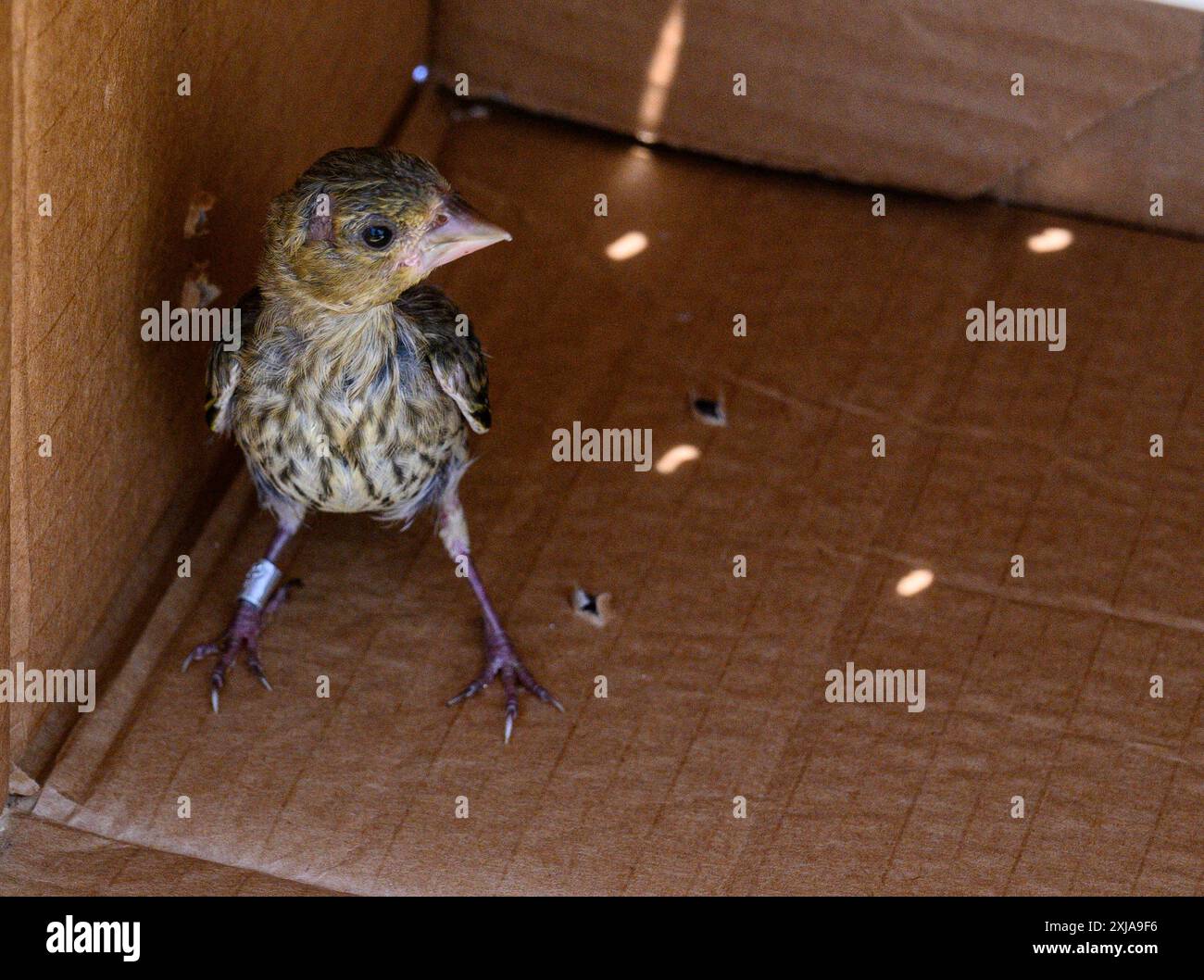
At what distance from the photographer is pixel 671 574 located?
331cm

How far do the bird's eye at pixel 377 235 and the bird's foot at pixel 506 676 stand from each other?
95cm

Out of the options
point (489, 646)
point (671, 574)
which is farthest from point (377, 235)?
point (671, 574)

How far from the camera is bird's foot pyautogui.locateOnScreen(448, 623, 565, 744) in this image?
306 cm

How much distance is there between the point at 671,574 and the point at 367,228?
1188 millimetres

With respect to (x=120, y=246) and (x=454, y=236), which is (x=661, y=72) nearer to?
(x=454, y=236)

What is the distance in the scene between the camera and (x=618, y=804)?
2900mm

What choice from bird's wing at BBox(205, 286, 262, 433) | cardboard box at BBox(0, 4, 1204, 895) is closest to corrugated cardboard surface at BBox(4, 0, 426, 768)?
cardboard box at BBox(0, 4, 1204, 895)

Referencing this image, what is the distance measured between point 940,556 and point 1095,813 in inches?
27.6

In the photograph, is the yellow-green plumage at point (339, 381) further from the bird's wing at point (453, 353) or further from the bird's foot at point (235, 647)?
the bird's foot at point (235, 647)

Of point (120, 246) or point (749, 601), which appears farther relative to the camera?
point (749, 601)

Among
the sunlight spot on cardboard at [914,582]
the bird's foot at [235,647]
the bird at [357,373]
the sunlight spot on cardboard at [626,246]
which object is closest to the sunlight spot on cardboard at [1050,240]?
the sunlight spot on cardboard at [626,246]

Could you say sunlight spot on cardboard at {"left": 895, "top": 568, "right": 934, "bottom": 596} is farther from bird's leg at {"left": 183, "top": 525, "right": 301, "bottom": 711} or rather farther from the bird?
bird's leg at {"left": 183, "top": 525, "right": 301, "bottom": 711}

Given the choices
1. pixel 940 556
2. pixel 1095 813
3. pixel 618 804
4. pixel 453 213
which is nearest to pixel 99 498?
pixel 453 213

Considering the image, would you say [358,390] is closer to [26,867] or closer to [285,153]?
[285,153]
